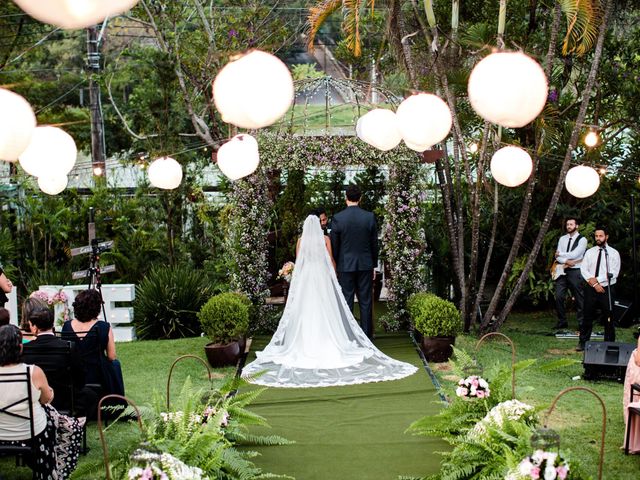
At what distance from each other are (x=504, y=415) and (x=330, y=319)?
4.75 m

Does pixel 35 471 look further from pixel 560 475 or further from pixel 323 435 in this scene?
pixel 560 475

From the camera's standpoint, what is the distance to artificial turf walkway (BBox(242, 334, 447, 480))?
262 inches

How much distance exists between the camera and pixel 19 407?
607 centimetres

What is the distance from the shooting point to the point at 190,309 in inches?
526

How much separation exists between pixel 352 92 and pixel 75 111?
41.9 feet

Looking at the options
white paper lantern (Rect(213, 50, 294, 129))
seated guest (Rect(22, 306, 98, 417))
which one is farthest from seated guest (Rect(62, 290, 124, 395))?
white paper lantern (Rect(213, 50, 294, 129))

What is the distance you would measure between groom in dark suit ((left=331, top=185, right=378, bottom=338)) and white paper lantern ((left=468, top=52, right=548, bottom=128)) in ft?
18.9

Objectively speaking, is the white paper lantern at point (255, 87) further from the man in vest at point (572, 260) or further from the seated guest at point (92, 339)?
the man in vest at point (572, 260)

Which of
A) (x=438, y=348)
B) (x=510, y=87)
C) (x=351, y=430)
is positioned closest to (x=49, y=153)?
(x=351, y=430)

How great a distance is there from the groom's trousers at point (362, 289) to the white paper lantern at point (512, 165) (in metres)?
2.41

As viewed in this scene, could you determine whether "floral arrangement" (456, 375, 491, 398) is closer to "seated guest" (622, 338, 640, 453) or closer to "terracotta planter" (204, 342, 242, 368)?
"seated guest" (622, 338, 640, 453)

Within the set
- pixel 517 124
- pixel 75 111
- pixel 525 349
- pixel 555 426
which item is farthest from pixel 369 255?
pixel 75 111

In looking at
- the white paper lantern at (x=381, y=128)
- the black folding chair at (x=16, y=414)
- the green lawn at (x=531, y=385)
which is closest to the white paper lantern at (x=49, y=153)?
the black folding chair at (x=16, y=414)

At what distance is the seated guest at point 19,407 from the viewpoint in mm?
6070
